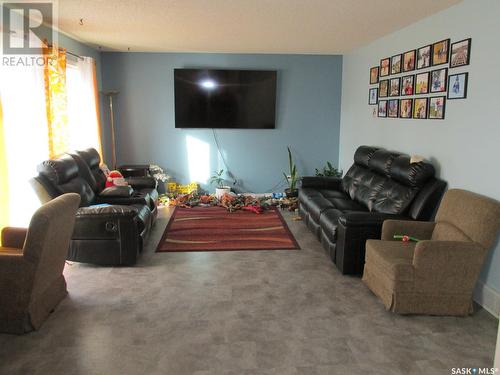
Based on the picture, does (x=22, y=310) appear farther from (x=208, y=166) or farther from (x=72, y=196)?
(x=208, y=166)

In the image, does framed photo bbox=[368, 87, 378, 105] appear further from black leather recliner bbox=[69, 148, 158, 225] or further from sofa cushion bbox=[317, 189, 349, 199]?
black leather recliner bbox=[69, 148, 158, 225]

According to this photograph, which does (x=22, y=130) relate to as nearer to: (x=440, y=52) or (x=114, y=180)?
(x=114, y=180)

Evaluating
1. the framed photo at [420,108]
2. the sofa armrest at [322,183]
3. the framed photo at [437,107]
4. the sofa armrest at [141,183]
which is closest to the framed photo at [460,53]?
the framed photo at [437,107]

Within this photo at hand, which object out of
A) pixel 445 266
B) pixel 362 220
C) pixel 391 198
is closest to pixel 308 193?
pixel 391 198

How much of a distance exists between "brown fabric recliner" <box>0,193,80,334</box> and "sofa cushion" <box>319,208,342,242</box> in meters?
2.27

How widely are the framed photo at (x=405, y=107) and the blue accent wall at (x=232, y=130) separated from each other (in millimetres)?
2276

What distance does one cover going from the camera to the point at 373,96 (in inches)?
217

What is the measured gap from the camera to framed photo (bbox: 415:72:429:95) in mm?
4137

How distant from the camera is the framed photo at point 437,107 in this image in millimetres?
3852

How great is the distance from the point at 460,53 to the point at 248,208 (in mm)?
3466

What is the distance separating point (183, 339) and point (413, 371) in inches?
55.1

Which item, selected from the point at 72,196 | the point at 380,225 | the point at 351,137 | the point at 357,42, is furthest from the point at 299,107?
the point at 72,196

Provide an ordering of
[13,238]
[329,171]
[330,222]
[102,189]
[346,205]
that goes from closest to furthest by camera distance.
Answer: [13,238]
[330,222]
[346,205]
[102,189]
[329,171]

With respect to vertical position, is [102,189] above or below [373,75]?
below
